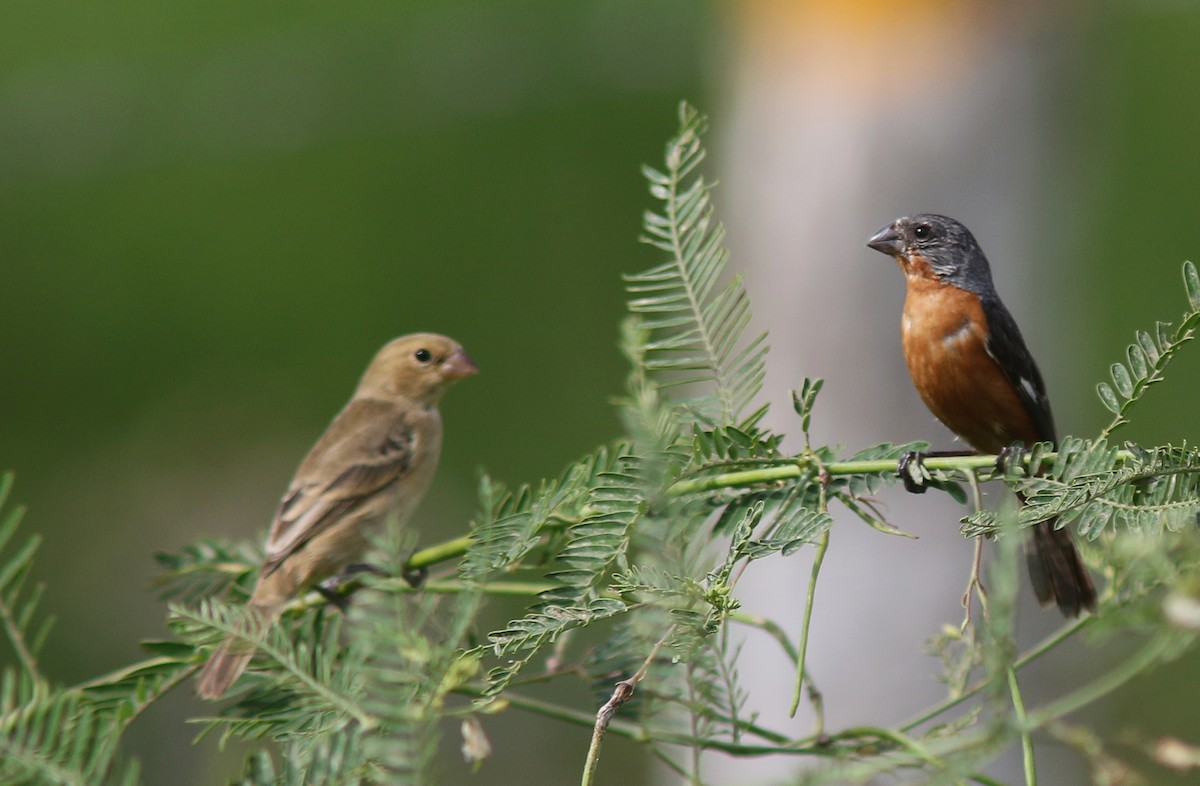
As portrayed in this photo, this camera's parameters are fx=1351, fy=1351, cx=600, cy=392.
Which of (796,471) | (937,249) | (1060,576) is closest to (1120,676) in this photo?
(796,471)

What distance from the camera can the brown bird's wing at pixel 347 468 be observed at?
3.43 metres

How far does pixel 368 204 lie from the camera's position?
1080 centimetres

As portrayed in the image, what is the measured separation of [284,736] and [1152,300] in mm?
9798

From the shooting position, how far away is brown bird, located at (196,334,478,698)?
10.3 feet

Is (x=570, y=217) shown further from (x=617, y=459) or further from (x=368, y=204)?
(x=617, y=459)

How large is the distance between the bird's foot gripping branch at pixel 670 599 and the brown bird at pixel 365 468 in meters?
0.96

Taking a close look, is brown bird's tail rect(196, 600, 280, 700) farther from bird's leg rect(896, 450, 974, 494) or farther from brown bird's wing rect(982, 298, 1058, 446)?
brown bird's wing rect(982, 298, 1058, 446)

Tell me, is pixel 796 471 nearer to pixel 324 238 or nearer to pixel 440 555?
pixel 440 555

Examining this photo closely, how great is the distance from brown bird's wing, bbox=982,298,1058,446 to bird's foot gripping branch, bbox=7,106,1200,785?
1.23 m

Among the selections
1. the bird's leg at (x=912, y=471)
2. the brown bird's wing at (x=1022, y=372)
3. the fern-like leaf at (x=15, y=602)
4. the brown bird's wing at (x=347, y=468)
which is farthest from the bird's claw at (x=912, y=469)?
the brown bird's wing at (x=347, y=468)

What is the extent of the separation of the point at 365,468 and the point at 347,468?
5 cm

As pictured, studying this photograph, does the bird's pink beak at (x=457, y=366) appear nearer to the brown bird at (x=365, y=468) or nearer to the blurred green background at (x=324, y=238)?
the brown bird at (x=365, y=468)

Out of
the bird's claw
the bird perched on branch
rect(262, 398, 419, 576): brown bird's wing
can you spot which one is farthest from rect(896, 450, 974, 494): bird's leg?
rect(262, 398, 419, 576): brown bird's wing

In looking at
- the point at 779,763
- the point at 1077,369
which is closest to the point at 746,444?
the point at 779,763
